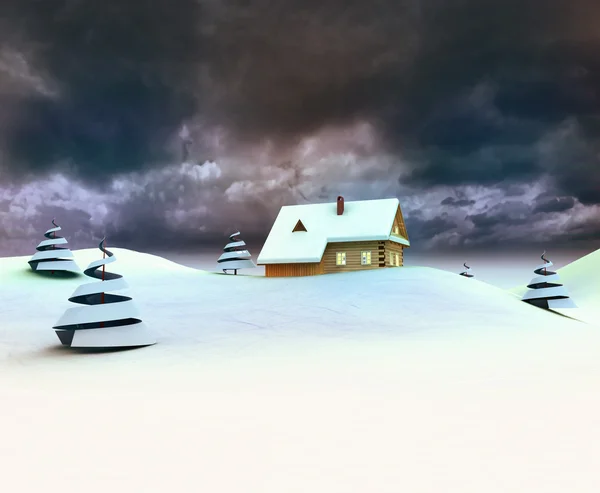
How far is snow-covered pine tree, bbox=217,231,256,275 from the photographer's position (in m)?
45.4

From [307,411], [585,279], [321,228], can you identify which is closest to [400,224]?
[321,228]

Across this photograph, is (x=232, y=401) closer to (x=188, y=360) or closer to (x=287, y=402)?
(x=287, y=402)

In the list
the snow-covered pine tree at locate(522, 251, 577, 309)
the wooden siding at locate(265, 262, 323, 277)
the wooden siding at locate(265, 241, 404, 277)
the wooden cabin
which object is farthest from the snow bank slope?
the wooden siding at locate(265, 262, 323, 277)

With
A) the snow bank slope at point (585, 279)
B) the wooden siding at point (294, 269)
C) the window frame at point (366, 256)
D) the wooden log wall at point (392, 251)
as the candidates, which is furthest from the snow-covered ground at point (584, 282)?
the wooden siding at point (294, 269)

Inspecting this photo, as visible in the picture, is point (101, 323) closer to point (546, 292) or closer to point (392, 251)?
point (546, 292)

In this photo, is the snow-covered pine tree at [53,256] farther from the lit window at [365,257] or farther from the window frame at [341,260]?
the lit window at [365,257]

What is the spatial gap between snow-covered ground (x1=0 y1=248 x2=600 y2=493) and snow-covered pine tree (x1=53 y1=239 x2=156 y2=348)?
71cm

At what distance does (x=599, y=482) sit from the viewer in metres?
4.60

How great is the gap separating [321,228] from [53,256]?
2236cm

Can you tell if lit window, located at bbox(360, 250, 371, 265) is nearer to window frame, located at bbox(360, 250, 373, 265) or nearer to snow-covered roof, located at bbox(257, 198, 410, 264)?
window frame, located at bbox(360, 250, 373, 265)

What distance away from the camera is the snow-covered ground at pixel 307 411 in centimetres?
486

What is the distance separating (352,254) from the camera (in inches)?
1490

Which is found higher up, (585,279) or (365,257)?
(365,257)

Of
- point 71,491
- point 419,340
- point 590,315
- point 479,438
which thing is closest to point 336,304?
point 419,340
